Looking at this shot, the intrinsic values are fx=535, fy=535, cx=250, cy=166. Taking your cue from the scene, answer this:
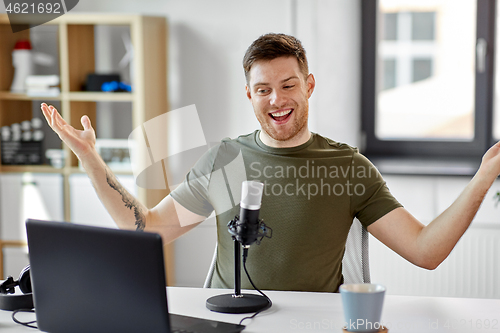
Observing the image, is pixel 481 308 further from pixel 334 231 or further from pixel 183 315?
pixel 183 315

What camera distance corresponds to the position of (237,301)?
1237 millimetres

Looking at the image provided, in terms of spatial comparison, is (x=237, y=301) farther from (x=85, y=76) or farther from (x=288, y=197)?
(x=85, y=76)

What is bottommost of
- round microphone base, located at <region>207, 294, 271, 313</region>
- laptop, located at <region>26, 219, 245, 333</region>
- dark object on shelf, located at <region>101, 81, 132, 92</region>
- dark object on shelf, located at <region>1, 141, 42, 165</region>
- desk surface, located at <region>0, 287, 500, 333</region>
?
desk surface, located at <region>0, 287, 500, 333</region>

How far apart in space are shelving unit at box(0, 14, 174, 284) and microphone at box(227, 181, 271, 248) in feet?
5.59

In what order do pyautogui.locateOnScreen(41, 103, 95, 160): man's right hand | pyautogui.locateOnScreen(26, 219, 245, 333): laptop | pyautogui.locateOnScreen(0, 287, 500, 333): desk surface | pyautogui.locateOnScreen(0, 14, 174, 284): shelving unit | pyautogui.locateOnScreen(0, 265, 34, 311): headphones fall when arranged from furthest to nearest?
pyautogui.locateOnScreen(0, 14, 174, 284): shelving unit
pyautogui.locateOnScreen(41, 103, 95, 160): man's right hand
pyautogui.locateOnScreen(0, 265, 34, 311): headphones
pyautogui.locateOnScreen(0, 287, 500, 333): desk surface
pyautogui.locateOnScreen(26, 219, 245, 333): laptop

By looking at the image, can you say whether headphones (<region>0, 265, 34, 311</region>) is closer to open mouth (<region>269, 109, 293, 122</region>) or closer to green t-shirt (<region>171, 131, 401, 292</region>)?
green t-shirt (<region>171, 131, 401, 292</region>)

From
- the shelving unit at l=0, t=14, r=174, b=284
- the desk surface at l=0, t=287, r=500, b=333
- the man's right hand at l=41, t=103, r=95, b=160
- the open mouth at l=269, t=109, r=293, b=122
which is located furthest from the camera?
the shelving unit at l=0, t=14, r=174, b=284

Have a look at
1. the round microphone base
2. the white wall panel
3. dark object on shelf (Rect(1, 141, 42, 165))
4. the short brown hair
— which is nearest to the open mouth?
the short brown hair

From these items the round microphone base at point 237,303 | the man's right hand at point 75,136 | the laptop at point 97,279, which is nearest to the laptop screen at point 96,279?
the laptop at point 97,279

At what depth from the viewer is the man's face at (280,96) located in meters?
1.62

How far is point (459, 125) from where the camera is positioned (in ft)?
9.93

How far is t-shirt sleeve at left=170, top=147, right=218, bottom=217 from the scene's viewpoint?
5.64 ft

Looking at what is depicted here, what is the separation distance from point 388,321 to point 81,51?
236 centimetres

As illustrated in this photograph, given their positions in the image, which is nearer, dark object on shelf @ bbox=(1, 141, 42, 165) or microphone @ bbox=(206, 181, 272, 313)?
microphone @ bbox=(206, 181, 272, 313)
